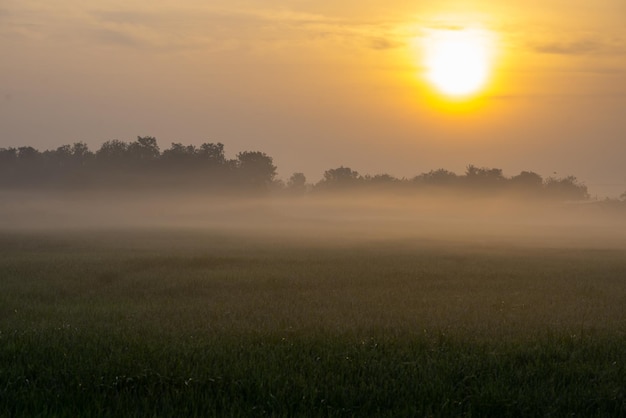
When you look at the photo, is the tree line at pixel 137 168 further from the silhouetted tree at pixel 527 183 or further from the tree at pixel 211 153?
the silhouetted tree at pixel 527 183

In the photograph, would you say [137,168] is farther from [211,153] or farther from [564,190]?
[564,190]

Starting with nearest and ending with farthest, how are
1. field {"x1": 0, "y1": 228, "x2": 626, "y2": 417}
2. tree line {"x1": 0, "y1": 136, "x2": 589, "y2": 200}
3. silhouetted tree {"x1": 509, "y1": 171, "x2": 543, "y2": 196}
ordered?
1. field {"x1": 0, "y1": 228, "x2": 626, "y2": 417}
2. tree line {"x1": 0, "y1": 136, "x2": 589, "y2": 200}
3. silhouetted tree {"x1": 509, "y1": 171, "x2": 543, "y2": 196}

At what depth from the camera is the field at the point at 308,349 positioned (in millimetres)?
9406

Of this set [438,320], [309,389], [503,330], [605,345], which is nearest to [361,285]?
[438,320]

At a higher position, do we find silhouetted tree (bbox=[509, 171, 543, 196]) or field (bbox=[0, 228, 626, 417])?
silhouetted tree (bbox=[509, 171, 543, 196])

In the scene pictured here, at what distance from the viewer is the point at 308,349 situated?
11.6 meters

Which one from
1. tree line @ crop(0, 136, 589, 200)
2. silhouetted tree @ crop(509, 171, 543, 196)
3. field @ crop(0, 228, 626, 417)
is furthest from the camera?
silhouetted tree @ crop(509, 171, 543, 196)

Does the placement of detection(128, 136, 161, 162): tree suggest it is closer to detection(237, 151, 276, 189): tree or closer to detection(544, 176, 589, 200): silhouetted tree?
detection(237, 151, 276, 189): tree

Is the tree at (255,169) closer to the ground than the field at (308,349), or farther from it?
farther from it

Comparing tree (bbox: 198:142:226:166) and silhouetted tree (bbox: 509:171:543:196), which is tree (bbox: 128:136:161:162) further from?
silhouetted tree (bbox: 509:171:543:196)

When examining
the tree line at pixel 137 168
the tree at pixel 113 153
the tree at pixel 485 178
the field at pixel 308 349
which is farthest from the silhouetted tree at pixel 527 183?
the field at pixel 308 349

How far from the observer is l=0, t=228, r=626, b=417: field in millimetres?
9406

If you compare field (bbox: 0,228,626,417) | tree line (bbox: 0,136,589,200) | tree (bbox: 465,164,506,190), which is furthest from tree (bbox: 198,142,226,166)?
field (bbox: 0,228,626,417)

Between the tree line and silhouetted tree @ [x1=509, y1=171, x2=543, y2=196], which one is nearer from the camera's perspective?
the tree line
